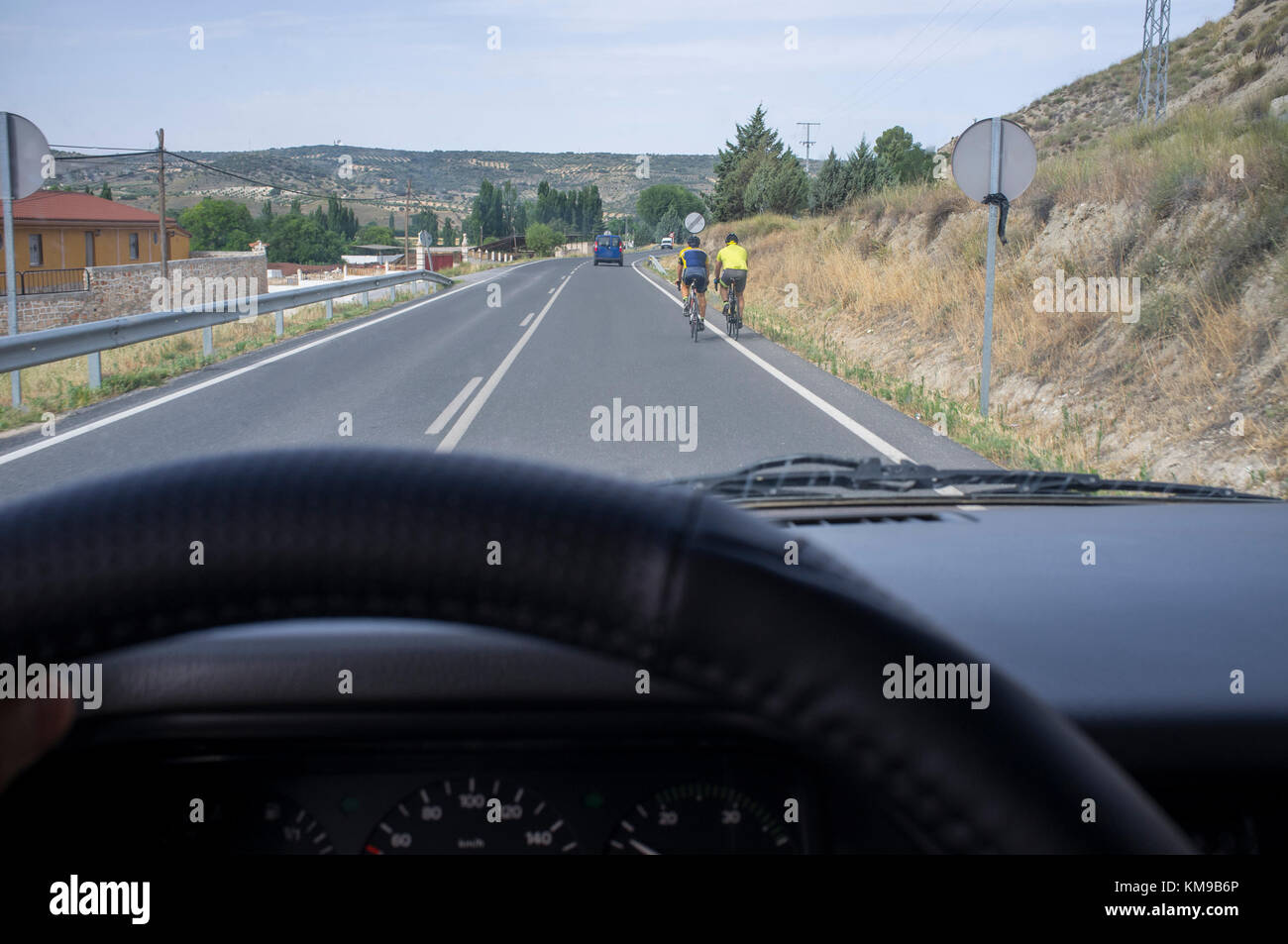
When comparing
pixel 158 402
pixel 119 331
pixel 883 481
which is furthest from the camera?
pixel 119 331

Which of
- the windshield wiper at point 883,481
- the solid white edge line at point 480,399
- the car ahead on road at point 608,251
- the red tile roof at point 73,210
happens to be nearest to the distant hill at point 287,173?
the red tile roof at point 73,210

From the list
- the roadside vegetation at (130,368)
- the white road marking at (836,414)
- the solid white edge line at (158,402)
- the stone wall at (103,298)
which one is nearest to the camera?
the white road marking at (836,414)

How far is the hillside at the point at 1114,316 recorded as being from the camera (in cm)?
989

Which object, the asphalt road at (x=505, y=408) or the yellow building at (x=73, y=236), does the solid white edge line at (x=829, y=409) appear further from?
the yellow building at (x=73, y=236)

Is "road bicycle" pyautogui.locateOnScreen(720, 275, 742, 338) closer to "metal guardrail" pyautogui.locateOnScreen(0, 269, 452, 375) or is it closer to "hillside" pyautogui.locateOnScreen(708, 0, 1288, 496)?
"hillside" pyautogui.locateOnScreen(708, 0, 1288, 496)

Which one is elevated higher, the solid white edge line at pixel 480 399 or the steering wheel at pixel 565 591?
the steering wheel at pixel 565 591

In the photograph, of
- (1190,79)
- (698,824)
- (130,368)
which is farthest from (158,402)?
(1190,79)

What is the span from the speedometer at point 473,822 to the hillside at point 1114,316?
8189mm

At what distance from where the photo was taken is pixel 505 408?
40.0 feet

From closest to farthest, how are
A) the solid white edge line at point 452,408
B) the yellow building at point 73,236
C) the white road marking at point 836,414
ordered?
the white road marking at point 836,414, the solid white edge line at point 452,408, the yellow building at point 73,236

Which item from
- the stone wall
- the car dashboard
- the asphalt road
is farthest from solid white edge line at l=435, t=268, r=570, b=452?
the stone wall

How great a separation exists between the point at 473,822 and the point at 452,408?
1065 cm

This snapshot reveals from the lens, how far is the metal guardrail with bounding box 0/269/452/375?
11430mm

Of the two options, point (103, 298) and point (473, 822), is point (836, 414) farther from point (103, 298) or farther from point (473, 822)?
point (103, 298)
